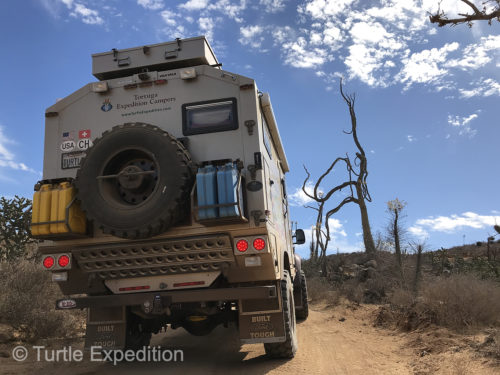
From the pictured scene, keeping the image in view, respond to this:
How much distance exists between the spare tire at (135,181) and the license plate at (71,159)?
0.68m

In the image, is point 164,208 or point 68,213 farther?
point 68,213

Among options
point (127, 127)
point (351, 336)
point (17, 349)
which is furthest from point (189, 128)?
point (351, 336)

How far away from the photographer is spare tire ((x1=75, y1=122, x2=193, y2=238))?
4863 mm

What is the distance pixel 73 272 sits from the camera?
563 cm

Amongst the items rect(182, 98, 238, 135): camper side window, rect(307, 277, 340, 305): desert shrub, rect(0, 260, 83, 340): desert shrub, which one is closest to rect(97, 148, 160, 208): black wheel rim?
rect(182, 98, 238, 135): camper side window

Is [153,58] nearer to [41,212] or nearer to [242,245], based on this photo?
[41,212]

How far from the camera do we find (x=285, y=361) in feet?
19.4

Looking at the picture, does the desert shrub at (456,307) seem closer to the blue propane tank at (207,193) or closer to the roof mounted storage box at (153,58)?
the blue propane tank at (207,193)

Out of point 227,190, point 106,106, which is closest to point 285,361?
point 227,190

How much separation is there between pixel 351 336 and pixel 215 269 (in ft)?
13.6

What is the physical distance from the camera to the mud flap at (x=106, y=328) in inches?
223

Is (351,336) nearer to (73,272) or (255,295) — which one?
(255,295)

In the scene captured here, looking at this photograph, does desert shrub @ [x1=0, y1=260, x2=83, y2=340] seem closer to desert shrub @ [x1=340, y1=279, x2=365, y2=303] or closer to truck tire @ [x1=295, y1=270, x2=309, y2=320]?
truck tire @ [x1=295, y1=270, x2=309, y2=320]

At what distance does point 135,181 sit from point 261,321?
7.79 ft
